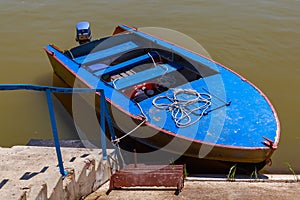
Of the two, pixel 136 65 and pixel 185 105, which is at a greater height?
pixel 136 65

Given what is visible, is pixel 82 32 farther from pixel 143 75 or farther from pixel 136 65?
pixel 143 75

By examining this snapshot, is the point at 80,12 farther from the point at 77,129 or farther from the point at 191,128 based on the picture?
the point at 191,128

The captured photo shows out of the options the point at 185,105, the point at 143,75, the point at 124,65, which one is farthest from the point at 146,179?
the point at 124,65

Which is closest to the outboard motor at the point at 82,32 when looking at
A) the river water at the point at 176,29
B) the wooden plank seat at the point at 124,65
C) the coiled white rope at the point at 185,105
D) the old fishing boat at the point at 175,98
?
the old fishing boat at the point at 175,98

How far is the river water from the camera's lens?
836 cm

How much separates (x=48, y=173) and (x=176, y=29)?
898cm

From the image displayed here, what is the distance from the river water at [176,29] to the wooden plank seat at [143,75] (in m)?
1.56

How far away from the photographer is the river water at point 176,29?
27.4ft

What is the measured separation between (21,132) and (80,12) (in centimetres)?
673

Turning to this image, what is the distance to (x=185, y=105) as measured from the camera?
23.1 ft

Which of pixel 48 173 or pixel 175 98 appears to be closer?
pixel 48 173

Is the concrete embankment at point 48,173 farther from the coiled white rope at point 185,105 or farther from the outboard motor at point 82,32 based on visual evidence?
the outboard motor at point 82,32

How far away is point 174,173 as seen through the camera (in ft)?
17.6

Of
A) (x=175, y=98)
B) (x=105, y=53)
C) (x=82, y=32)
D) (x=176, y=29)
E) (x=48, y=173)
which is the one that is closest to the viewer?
(x=48, y=173)
